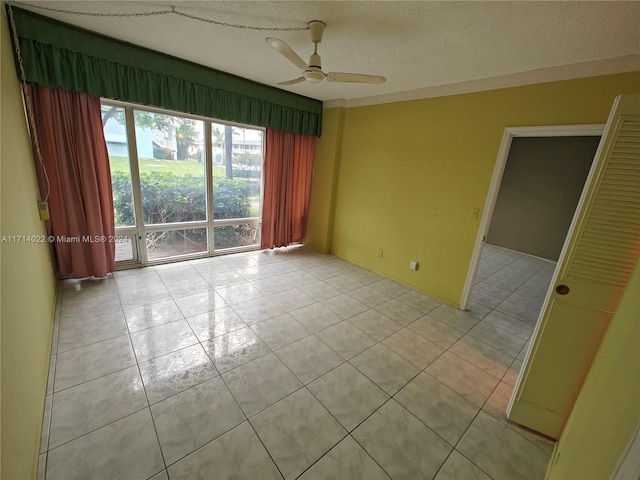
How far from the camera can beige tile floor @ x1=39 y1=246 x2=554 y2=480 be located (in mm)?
1349

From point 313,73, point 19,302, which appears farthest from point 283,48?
point 19,302

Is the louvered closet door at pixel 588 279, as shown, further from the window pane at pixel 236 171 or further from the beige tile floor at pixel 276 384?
the window pane at pixel 236 171

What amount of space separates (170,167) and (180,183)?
238 millimetres

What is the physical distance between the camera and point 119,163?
9.81 feet

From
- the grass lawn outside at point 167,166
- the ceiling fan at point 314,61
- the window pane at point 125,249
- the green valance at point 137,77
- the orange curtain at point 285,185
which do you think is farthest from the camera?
the orange curtain at point 285,185

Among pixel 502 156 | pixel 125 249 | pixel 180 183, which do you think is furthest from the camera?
pixel 180 183

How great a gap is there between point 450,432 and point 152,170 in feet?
12.8

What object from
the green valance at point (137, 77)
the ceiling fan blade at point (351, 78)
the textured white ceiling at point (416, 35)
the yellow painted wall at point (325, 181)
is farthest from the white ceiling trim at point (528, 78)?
the green valance at point (137, 77)

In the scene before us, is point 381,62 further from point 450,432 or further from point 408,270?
point 450,432

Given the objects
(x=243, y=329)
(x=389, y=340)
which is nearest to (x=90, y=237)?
(x=243, y=329)

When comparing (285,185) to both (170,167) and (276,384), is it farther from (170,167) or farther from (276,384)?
(276,384)

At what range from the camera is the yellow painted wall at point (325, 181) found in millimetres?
4094

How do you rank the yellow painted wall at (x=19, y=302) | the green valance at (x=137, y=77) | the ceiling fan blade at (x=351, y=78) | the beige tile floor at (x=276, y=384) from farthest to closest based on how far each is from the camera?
the green valance at (x=137, y=77) → the ceiling fan blade at (x=351, y=78) → the beige tile floor at (x=276, y=384) → the yellow painted wall at (x=19, y=302)

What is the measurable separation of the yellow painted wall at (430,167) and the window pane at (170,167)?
6.33ft
